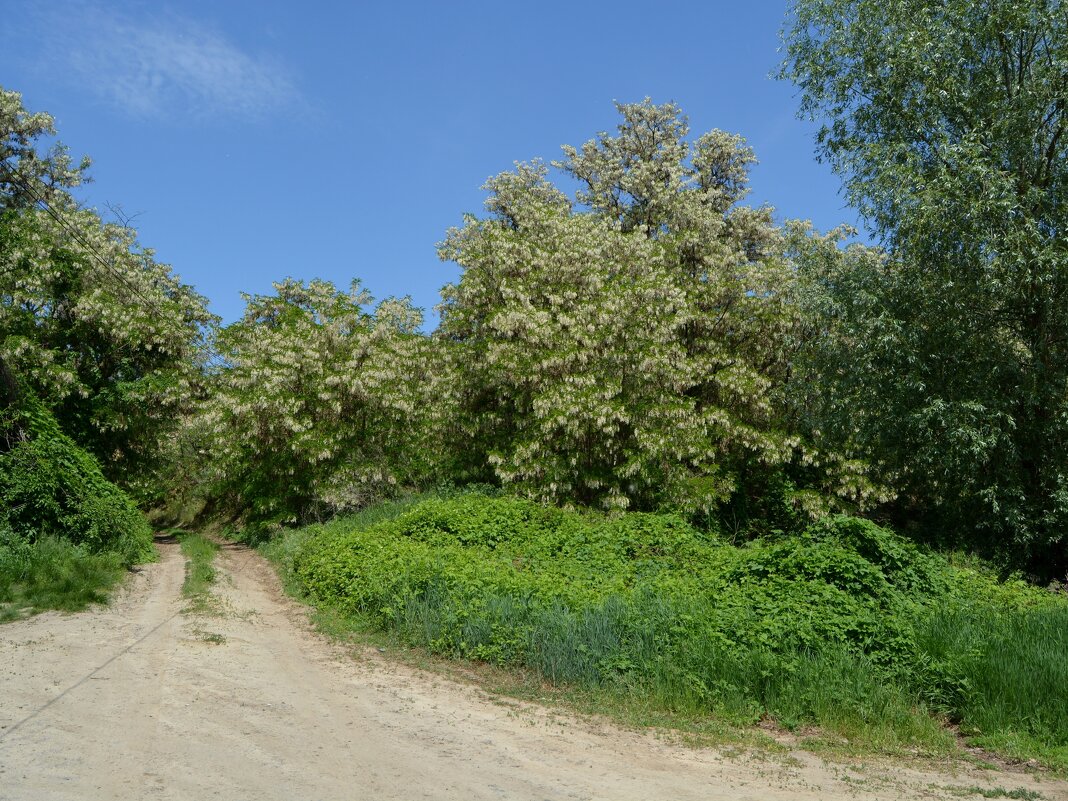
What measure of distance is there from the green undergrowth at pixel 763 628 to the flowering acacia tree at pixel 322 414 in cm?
1040

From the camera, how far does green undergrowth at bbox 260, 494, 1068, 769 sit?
775cm

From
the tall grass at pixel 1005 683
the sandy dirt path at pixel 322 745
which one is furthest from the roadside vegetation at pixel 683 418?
the sandy dirt path at pixel 322 745

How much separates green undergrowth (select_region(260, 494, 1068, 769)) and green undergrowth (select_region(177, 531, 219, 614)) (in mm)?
2091

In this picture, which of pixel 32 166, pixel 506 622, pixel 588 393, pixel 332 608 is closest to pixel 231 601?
pixel 332 608

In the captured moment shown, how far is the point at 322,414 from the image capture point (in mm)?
25938

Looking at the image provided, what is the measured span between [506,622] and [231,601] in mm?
6783

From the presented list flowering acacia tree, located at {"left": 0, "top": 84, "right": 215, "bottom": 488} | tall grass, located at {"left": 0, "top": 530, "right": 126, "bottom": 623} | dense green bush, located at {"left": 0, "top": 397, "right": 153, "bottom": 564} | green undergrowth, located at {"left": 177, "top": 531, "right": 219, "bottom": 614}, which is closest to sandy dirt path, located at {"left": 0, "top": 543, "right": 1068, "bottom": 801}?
→ tall grass, located at {"left": 0, "top": 530, "right": 126, "bottom": 623}

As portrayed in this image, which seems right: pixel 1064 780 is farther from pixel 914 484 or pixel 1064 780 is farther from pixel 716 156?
pixel 716 156

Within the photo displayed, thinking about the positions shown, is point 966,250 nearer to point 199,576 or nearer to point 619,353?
point 619,353

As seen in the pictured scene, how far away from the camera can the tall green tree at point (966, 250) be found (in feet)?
51.3

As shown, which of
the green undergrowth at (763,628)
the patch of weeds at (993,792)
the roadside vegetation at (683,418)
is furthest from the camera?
the roadside vegetation at (683,418)

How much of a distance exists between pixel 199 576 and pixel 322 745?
442 inches

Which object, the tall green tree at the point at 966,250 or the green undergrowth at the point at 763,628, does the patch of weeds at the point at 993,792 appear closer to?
the green undergrowth at the point at 763,628

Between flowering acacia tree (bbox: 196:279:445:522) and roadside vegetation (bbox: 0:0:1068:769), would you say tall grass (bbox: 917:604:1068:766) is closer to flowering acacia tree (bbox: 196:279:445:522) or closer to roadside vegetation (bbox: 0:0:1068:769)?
roadside vegetation (bbox: 0:0:1068:769)
